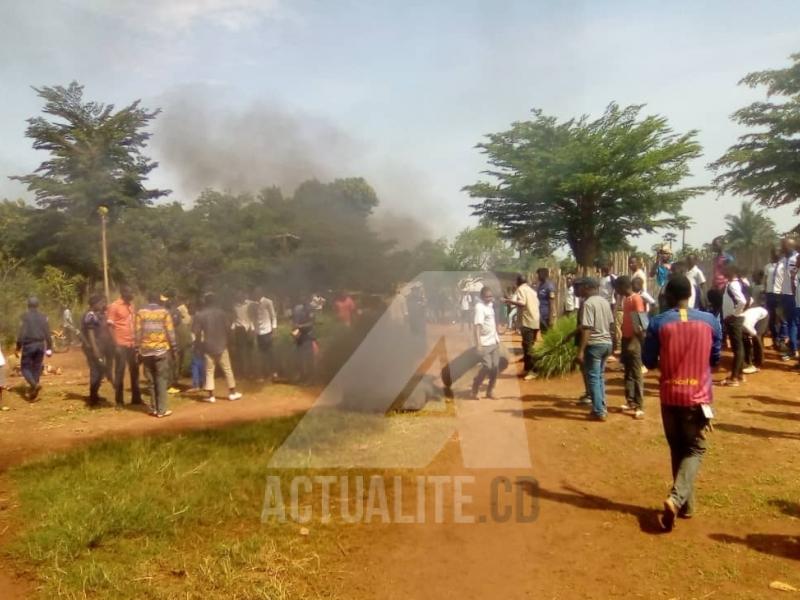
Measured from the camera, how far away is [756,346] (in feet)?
26.6

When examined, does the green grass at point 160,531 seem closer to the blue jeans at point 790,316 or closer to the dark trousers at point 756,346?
the dark trousers at point 756,346

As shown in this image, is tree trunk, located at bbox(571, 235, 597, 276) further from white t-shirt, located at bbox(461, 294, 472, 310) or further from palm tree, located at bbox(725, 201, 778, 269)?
palm tree, located at bbox(725, 201, 778, 269)

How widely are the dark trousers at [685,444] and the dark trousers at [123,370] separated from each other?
692 cm

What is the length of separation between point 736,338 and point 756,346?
36.2 inches

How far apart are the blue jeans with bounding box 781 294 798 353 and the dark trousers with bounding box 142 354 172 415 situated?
314 inches

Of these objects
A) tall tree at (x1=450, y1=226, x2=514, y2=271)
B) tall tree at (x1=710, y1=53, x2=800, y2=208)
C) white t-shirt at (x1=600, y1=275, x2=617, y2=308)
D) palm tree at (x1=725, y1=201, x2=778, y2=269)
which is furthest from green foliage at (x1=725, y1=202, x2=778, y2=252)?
white t-shirt at (x1=600, y1=275, x2=617, y2=308)

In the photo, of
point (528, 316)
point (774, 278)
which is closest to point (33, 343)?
point (528, 316)

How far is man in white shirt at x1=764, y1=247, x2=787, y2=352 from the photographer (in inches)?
331

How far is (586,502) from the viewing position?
4.88m

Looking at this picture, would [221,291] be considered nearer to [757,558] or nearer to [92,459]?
[92,459]

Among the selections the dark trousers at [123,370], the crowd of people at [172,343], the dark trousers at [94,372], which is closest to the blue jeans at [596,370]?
the crowd of people at [172,343]

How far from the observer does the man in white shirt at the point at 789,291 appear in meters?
8.18

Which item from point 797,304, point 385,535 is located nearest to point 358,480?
point 385,535

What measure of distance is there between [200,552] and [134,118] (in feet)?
62.1
